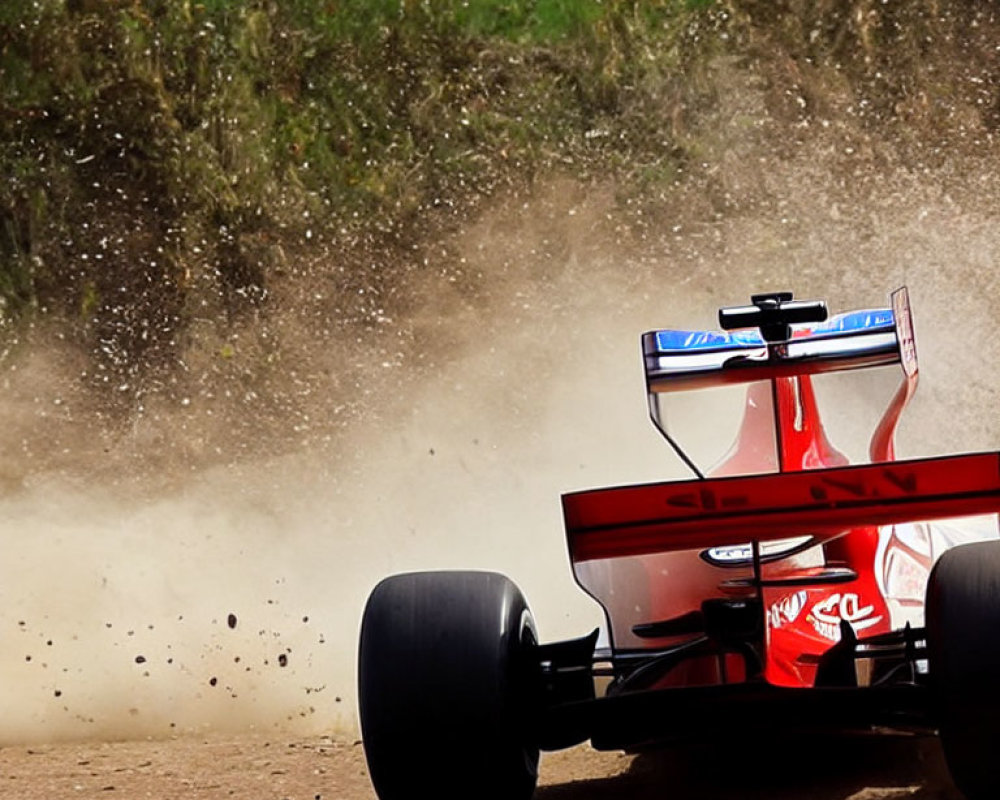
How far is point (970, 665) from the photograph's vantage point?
4605 millimetres

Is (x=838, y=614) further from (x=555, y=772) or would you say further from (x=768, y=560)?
(x=555, y=772)

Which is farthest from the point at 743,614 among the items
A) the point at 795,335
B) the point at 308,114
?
the point at 308,114

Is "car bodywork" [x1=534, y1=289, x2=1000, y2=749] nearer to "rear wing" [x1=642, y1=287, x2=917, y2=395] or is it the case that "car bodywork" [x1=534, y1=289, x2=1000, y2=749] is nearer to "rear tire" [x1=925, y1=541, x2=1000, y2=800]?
"rear wing" [x1=642, y1=287, x2=917, y2=395]

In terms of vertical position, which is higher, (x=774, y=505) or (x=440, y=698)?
(x=774, y=505)

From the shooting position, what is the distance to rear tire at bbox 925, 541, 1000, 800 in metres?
4.59

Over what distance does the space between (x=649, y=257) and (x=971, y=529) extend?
5.10 metres

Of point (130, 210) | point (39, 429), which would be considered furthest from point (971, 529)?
point (130, 210)

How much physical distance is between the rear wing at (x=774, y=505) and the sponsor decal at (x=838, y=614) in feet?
2.47

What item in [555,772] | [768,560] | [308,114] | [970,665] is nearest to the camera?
[970,665]

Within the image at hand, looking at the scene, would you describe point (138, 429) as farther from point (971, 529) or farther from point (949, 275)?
point (971, 529)

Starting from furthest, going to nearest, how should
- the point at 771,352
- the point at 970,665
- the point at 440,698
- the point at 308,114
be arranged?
1. the point at 308,114
2. the point at 771,352
3. the point at 440,698
4. the point at 970,665

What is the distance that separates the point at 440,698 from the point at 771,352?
5.29ft

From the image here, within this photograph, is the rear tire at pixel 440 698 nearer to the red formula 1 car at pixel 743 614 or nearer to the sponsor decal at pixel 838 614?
the red formula 1 car at pixel 743 614

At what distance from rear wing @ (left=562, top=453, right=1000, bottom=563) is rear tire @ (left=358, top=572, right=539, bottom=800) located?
369 millimetres
